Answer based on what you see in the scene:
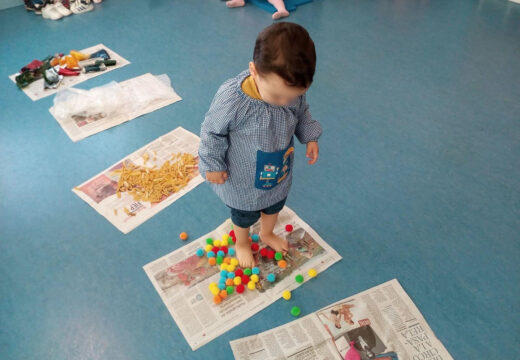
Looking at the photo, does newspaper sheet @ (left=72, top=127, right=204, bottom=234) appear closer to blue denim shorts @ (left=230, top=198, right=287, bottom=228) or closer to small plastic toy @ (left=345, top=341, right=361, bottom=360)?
blue denim shorts @ (left=230, top=198, right=287, bottom=228)

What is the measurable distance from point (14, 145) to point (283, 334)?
55.9 inches

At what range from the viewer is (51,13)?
98.0 inches

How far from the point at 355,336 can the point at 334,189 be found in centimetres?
56

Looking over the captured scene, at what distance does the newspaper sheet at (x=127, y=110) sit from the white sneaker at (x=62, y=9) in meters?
1.07

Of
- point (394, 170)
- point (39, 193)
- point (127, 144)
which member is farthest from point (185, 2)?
point (394, 170)

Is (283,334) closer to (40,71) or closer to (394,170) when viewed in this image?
(394,170)

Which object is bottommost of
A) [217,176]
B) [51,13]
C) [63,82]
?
[63,82]

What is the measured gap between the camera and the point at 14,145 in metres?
1.61

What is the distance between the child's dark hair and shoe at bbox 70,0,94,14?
2.44 meters

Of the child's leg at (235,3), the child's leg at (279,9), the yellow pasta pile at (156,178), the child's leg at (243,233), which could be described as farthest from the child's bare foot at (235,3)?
the child's leg at (243,233)

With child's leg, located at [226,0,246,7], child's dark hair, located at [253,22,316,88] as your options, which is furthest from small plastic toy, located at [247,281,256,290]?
child's leg, located at [226,0,246,7]

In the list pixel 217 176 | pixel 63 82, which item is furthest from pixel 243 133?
pixel 63 82

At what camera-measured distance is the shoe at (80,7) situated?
2551 millimetres

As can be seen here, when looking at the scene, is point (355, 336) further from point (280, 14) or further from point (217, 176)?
point (280, 14)
